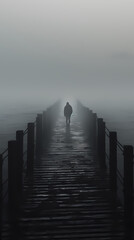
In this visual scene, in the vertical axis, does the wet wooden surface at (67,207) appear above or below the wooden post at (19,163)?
below

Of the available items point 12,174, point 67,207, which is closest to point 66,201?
point 67,207

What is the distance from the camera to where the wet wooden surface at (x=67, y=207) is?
624 centimetres

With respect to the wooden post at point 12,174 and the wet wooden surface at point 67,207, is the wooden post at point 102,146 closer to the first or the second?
the wet wooden surface at point 67,207

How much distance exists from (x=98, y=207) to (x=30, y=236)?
1.96m

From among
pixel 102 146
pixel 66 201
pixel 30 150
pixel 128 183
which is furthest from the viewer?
pixel 102 146

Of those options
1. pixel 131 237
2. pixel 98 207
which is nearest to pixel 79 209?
pixel 98 207

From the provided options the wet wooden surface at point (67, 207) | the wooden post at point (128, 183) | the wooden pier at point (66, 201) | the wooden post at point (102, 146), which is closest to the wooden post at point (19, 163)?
the wooden pier at point (66, 201)

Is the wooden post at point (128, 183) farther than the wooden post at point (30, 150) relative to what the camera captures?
No

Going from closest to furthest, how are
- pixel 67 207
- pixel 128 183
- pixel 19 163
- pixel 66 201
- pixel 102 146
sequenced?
pixel 128 183
pixel 67 207
pixel 66 201
pixel 19 163
pixel 102 146

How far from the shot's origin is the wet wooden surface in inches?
246

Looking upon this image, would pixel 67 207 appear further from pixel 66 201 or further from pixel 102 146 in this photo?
pixel 102 146

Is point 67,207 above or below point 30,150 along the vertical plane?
below

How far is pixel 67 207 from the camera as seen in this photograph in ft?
24.4

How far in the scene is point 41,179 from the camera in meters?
9.83
